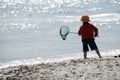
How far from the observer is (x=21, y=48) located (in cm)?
2589

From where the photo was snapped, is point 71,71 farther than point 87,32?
No

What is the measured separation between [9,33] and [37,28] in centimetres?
375

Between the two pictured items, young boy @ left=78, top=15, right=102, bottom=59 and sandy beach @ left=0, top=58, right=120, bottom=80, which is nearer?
sandy beach @ left=0, top=58, right=120, bottom=80

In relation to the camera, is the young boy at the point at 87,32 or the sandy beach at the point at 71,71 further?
the young boy at the point at 87,32

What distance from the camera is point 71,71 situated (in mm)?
12312

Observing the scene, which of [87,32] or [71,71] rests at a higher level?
[87,32]

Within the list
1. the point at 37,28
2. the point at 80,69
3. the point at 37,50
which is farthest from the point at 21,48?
the point at 80,69

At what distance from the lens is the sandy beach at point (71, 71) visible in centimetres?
1177

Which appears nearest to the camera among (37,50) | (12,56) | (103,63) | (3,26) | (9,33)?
(103,63)

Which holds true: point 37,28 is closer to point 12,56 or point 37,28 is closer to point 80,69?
point 12,56

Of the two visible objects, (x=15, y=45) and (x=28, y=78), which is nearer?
(x=28, y=78)

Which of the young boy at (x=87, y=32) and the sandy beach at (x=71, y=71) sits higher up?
the young boy at (x=87, y=32)

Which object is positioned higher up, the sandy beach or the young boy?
the young boy

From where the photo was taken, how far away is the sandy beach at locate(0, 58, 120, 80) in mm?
11770
